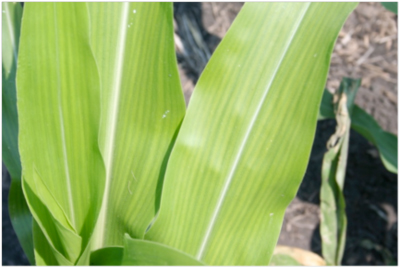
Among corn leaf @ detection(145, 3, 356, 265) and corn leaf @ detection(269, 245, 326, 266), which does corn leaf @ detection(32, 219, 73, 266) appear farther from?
corn leaf @ detection(269, 245, 326, 266)

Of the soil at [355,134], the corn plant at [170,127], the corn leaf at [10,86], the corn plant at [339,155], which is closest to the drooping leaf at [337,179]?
the corn plant at [339,155]

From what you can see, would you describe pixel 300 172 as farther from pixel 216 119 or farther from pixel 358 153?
pixel 358 153

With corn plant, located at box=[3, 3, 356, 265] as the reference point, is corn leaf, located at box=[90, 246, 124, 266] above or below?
below

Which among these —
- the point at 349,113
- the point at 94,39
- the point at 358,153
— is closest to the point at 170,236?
the point at 94,39

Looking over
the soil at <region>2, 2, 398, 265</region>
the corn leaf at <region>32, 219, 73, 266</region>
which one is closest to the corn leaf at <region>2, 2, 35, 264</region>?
the corn leaf at <region>32, 219, 73, 266</region>

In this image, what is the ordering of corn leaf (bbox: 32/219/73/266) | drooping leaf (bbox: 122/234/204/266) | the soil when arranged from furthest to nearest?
1. the soil
2. corn leaf (bbox: 32/219/73/266)
3. drooping leaf (bbox: 122/234/204/266)

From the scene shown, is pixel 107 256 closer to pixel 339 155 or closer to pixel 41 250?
pixel 41 250

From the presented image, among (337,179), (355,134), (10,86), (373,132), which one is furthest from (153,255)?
(355,134)

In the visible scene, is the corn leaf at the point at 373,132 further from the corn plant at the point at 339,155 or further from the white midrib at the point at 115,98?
the white midrib at the point at 115,98
